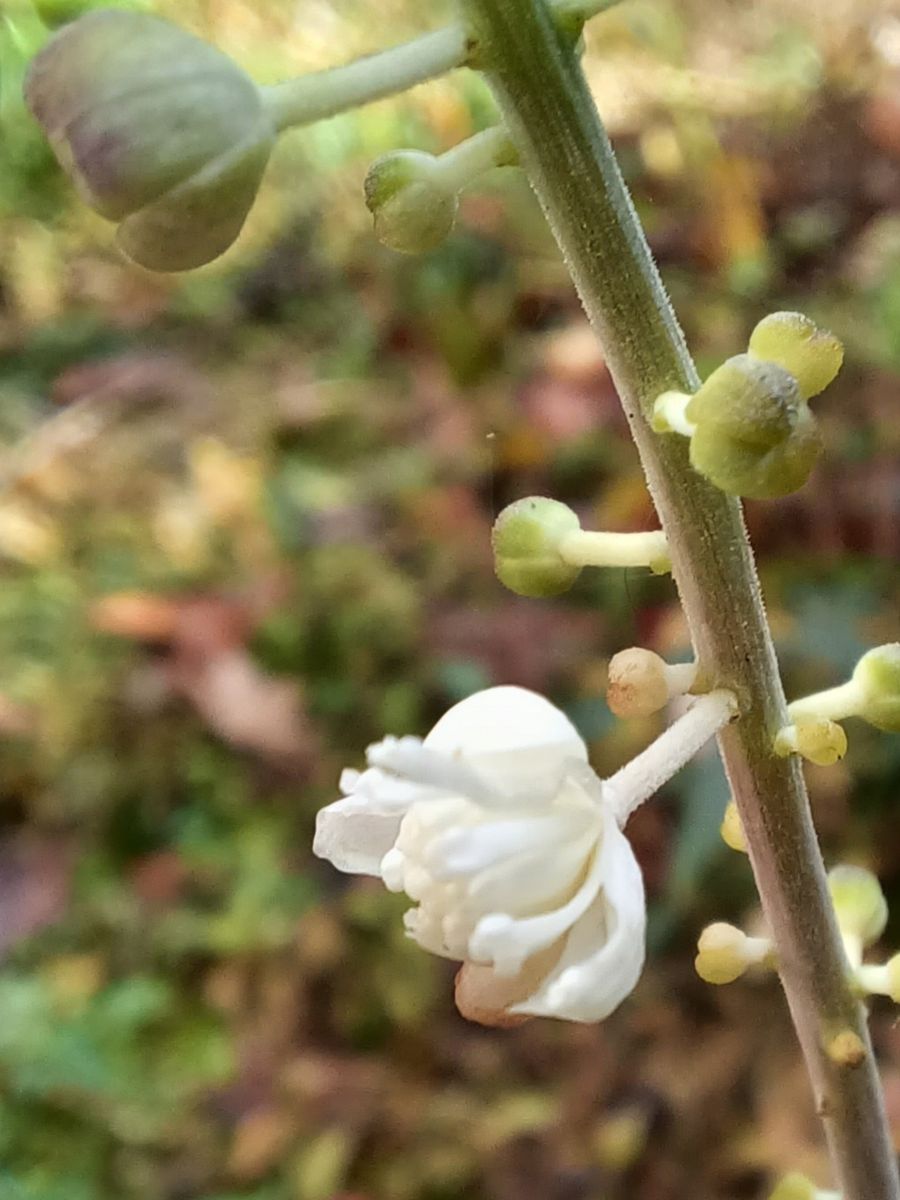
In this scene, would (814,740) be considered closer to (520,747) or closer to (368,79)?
(520,747)

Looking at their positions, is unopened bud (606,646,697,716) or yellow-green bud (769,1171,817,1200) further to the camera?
yellow-green bud (769,1171,817,1200)

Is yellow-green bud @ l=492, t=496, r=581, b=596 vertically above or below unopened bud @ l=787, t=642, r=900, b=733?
above

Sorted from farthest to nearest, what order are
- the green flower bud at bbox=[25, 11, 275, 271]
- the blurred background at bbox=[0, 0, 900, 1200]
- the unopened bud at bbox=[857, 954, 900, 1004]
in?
the blurred background at bbox=[0, 0, 900, 1200], the unopened bud at bbox=[857, 954, 900, 1004], the green flower bud at bbox=[25, 11, 275, 271]

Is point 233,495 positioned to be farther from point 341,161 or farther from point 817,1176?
point 817,1176

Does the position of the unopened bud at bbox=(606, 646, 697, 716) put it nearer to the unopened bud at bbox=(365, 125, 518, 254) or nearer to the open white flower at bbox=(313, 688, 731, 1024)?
the open white flower at bbox=(313, 688, 731, 1024)

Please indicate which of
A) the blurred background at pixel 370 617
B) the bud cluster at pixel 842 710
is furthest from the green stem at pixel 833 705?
the blurred background at pixel 370 617

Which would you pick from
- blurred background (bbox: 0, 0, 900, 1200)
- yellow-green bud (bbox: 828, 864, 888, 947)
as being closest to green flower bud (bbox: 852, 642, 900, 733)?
yellow-green bud (bbox: 828, 864, 888, 947)

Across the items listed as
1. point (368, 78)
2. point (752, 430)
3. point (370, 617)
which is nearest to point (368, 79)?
point (368, 78)
